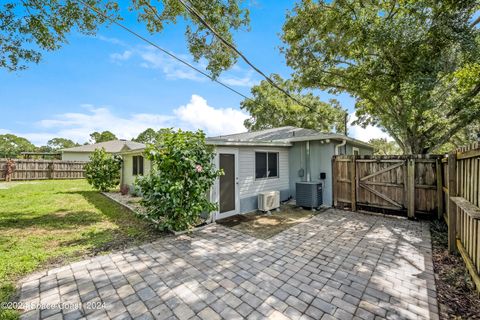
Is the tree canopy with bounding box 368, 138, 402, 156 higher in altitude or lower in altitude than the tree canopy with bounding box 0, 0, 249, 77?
lower

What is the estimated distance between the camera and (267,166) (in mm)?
7477

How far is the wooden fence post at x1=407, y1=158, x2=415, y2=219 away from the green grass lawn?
6996mm

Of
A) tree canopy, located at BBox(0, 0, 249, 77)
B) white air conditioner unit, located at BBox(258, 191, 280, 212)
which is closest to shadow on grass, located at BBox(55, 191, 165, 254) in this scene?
white air conditioner unit, located at BBox(258, 191, 280, 212)

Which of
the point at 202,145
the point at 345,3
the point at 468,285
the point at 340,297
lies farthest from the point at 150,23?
the point at 468,285

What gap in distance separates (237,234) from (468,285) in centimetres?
375

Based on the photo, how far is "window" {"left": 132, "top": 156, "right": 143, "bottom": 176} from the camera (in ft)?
30.9

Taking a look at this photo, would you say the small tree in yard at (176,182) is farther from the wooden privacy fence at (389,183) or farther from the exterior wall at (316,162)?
the wooden privacy fence at (389,183)

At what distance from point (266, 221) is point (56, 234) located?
17.1ft

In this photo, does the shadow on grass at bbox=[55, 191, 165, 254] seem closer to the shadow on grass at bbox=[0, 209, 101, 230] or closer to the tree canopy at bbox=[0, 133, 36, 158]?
the shadow on grass at bbox=[0, 209, 101, 230]

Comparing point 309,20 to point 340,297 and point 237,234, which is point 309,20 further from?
point 340,297

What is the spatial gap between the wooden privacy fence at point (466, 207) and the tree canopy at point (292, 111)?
1673cm

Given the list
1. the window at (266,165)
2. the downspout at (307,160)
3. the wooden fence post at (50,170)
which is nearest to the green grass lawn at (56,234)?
the window at (266,165)

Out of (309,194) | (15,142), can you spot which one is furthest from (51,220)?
(15,142)

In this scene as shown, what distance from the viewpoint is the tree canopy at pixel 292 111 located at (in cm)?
2017
